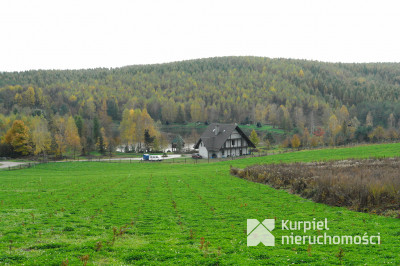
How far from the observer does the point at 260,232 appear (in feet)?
40.9

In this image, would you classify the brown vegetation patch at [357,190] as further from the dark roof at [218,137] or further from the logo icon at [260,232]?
the dark roof at [218,137]

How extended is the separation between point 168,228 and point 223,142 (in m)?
58.0

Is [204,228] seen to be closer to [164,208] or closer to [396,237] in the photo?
[164,208]

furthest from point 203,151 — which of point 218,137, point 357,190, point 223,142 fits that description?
point 357,190

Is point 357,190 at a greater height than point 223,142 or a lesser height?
lesser

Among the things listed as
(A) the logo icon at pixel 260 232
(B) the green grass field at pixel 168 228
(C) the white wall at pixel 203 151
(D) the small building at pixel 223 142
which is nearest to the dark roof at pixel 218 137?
(D) the small building at pixel 223 142

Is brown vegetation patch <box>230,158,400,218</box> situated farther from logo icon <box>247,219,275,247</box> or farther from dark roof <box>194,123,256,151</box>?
dark roof <box>194,123,256,151</box>

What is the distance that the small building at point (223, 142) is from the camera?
2808 inches

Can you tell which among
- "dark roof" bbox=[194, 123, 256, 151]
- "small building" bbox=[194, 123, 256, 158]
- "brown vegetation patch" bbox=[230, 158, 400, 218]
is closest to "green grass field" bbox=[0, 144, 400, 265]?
"brown vegetation patch" bbox=[230, 158, 400, 218]

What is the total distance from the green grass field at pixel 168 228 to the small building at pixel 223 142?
4841cm

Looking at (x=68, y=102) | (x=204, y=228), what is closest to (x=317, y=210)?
(x=204, y=228)

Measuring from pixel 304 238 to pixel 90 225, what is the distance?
30.9 feet

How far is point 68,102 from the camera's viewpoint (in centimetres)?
18775

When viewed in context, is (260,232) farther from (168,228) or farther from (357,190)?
(357,190)
